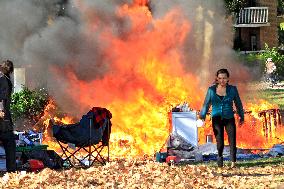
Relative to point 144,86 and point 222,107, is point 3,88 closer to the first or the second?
point 222,107

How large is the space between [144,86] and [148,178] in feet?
22.9

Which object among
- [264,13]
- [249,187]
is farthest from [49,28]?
[264,13]

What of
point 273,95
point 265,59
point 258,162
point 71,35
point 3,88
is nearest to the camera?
point 3,88

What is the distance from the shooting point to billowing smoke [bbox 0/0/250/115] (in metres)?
17.6

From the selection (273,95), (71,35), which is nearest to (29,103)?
(71,35)

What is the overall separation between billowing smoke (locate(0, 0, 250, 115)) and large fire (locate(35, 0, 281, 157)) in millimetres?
122

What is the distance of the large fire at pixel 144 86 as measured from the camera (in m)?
15.8

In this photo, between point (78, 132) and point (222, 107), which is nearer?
point (222, 107)

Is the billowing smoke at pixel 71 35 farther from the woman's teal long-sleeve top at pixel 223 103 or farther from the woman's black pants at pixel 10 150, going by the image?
the woman's teal long-sleeve top at pixel 223 103

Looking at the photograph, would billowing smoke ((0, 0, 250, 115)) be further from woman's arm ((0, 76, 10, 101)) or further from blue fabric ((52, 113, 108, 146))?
woman's arm ((0, 76, 10, 101))

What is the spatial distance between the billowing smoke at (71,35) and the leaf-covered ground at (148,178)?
678cm

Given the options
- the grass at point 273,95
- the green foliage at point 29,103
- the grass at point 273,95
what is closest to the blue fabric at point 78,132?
the green foliage at point 29,103

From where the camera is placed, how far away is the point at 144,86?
16.9 m

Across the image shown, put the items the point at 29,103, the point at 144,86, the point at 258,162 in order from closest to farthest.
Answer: the point at 258,162 → the point at 144,86 → the point at 29,103
